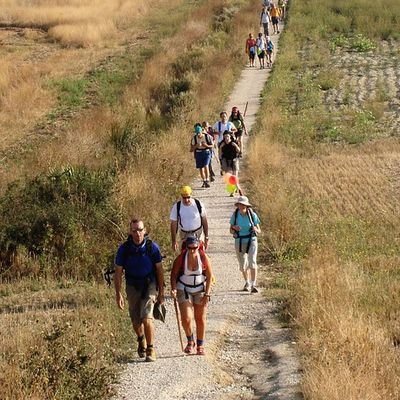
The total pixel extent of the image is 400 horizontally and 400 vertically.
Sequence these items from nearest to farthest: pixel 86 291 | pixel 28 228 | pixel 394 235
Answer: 1. pixel 86 291
2. pixel 28 228
3. pixel 394 235

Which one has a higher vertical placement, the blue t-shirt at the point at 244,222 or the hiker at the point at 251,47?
the hiker at the point at 251,47

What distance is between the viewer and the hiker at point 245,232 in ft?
37.1

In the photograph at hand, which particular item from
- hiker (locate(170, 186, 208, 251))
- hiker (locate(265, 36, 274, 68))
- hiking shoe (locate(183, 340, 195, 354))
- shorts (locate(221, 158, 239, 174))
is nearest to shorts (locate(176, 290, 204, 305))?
hiking shoe (locate(183, 340, 195, 354))

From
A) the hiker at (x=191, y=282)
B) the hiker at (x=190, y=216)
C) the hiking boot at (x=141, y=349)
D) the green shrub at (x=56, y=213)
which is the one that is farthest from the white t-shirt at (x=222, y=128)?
the hiking boot at (x=141, y=349)

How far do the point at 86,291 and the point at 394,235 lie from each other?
667 centimetres

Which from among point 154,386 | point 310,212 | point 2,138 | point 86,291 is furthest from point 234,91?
point 154,386

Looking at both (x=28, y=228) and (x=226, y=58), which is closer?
(x=28, y=228)

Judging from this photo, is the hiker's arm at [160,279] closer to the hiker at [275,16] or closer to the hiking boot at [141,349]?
the hiking boot at [141,349]

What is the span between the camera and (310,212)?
658 inches

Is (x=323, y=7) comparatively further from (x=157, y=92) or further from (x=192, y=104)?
(x=192, y=104)

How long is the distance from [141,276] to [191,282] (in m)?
0.57

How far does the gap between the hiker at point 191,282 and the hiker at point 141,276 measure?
0.24m

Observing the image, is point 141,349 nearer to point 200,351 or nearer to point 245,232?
point 200,351

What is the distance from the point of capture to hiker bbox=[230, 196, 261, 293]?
445 inches
